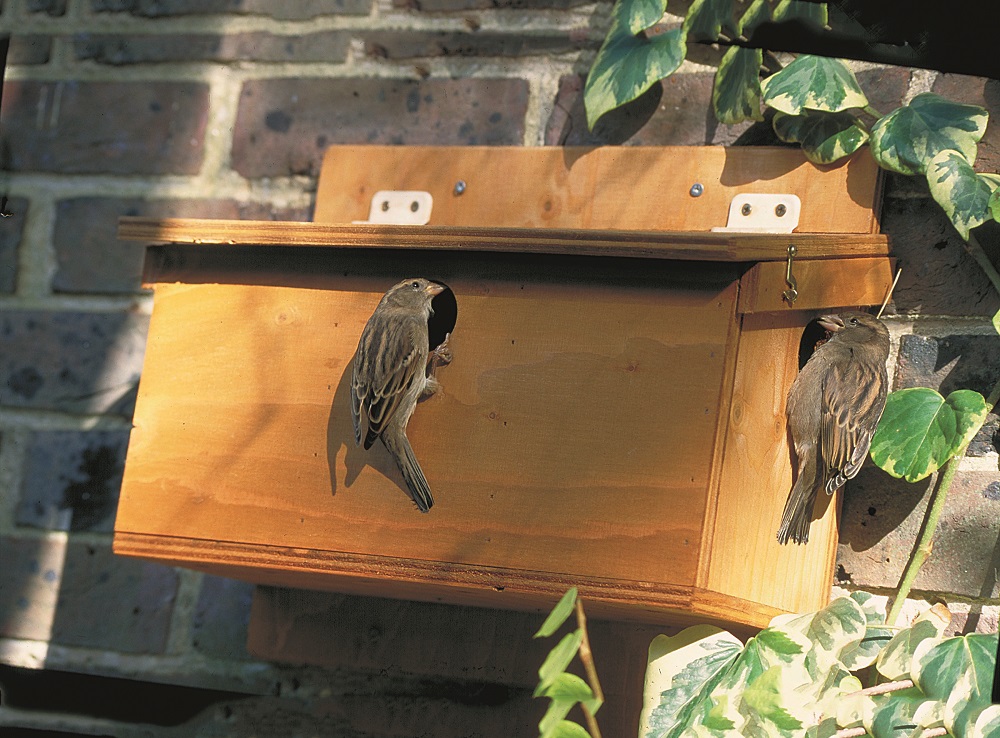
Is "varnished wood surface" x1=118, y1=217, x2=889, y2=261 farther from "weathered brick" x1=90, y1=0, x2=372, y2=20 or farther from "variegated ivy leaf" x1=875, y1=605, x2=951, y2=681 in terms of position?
"weathered brick" x1=90, y1=0, x2=372, y2=20

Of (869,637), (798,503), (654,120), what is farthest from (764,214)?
(869,637)

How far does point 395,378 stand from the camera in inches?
41.3

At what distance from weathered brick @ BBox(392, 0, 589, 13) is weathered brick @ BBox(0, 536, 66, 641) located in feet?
2.72

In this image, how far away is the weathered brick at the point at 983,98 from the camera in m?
1.26

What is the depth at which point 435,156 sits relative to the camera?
1.43 m

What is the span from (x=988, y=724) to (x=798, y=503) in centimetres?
25

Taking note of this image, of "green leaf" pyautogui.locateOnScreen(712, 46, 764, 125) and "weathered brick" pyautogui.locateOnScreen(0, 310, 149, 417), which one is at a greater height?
"green leaf" pyautogui.locateOnScreen(712, 46, 764, 125)

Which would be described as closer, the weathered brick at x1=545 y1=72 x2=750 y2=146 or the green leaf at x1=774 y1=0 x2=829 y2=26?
the green leaf at x1=774 y1=0 x2=829 y2=26

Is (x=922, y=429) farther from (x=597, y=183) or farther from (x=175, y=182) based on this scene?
(x=175, y=182)

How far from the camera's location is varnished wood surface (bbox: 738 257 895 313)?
0.99 meters

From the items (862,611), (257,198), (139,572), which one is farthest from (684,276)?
(139,572)

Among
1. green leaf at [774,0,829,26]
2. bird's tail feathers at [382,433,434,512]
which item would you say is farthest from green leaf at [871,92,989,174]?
bird's tail feathers at [382,433,434,512]

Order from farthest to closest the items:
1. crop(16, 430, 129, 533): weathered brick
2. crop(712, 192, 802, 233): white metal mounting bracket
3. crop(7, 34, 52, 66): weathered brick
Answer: crop(7, 34, 52, 66): weathered brick, crop(16, 430, 129, 533): weathered brick, crop(712, 192, 802, 233): white metal mounting bracket

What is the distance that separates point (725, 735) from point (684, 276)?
388mm
